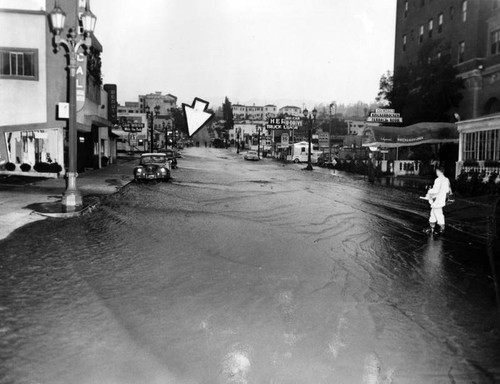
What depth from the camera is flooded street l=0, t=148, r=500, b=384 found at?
4.34 meters

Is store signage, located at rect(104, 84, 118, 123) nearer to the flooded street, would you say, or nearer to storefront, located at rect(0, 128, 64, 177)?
storefront, located at rect(0, 128, 64, 177)

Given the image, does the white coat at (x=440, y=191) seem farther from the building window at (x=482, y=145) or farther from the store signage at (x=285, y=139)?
the store signage at (x=285, y=139)

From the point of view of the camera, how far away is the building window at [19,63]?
26.0 m

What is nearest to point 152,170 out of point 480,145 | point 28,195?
point 28,195

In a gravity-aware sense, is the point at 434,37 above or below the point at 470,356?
above

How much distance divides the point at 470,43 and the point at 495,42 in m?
2.84

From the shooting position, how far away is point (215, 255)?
886cm

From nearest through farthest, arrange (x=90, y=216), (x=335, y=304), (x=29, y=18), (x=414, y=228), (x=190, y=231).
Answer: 1. (x=335, y=304)
2. (x=190, y=231)
3. (x=414, y=228)
4. (x=90, y=216)
5. (x=29, y=18)

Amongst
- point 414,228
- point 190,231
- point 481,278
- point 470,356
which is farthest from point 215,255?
point 414,228

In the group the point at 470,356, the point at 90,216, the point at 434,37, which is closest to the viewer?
the point at 470,356

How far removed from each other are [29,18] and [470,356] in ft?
90.1

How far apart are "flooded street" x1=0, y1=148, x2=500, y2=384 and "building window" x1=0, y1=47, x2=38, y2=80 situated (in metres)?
17.2

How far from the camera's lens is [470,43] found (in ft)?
133

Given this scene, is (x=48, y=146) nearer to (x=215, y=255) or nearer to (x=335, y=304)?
(x=215, y=255)
